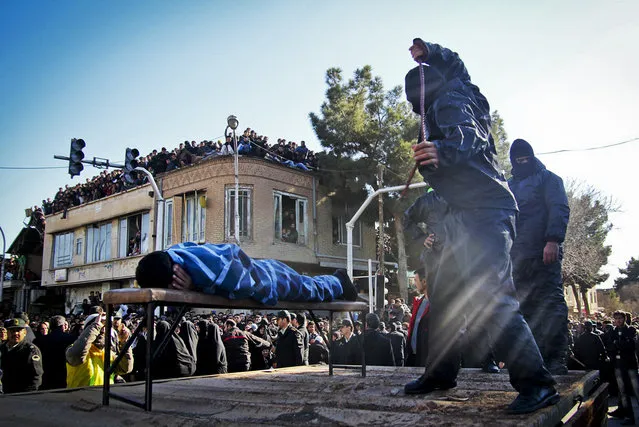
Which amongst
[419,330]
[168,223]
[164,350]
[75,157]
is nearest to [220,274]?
[164,350]

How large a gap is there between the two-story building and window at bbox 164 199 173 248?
48 mm

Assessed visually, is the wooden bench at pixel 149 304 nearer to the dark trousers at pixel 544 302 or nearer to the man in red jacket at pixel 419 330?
the dark trousers at pixel 544 302

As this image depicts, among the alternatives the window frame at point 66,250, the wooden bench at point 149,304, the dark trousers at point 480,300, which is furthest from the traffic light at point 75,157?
the window frame at point 66,250

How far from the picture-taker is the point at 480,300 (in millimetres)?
3004

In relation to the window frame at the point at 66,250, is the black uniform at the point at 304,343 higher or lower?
lower

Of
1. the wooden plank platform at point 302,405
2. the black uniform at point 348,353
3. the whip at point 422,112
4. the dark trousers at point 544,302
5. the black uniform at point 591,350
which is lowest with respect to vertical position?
the black uniform at point 591,350

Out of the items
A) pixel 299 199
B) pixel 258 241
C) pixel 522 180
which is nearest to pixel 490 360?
pixel 522 180

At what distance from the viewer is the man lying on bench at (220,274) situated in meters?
3.26

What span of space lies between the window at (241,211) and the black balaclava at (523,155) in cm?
1831

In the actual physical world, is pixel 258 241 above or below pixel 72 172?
below

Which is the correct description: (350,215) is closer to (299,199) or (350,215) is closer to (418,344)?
(299,199)

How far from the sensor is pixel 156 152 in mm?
26625

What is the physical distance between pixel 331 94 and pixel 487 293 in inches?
968

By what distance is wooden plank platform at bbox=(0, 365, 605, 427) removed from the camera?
8.36 feet
